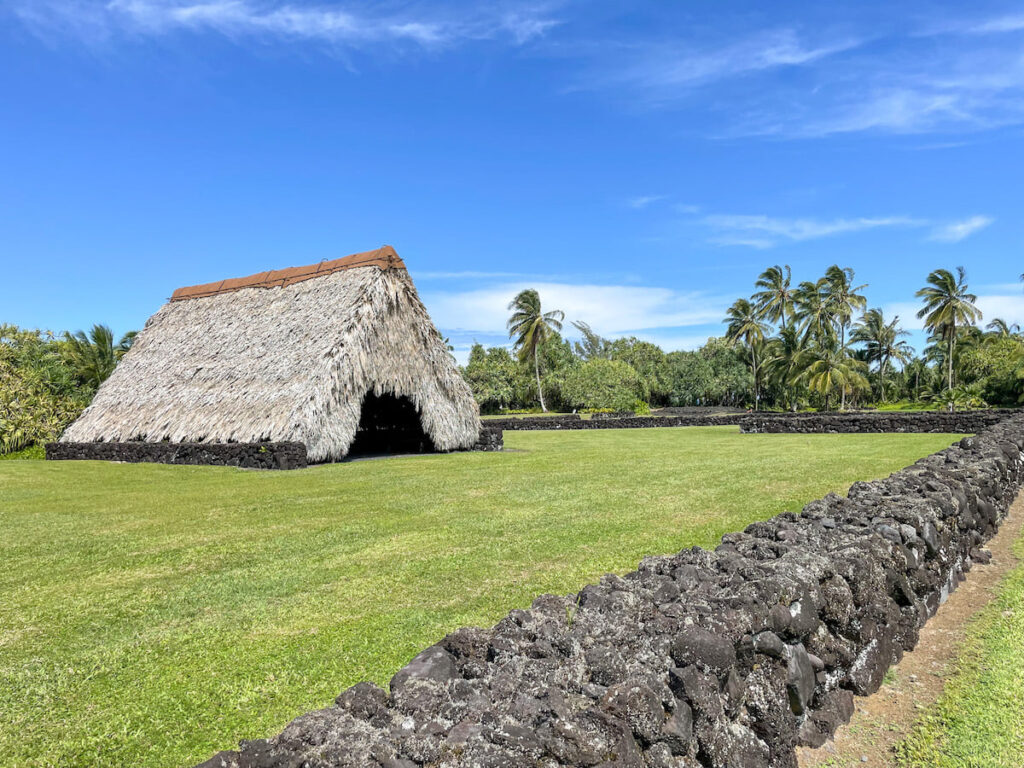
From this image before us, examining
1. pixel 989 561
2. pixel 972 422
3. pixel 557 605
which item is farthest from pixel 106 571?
pixel 972 422

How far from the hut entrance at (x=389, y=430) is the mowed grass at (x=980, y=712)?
55.7 ft

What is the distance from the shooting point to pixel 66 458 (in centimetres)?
1978

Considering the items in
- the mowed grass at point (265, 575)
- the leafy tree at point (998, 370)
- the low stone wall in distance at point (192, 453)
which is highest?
the leafy tree at point (998, 370)

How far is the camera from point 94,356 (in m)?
28.6

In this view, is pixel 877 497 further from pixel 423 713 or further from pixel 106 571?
pixel 106 571

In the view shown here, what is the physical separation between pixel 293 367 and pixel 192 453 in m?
3.50

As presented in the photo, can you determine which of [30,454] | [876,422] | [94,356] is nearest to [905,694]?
[30,454]

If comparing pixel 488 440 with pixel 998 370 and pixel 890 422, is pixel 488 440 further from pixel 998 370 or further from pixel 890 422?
pixel 998 370

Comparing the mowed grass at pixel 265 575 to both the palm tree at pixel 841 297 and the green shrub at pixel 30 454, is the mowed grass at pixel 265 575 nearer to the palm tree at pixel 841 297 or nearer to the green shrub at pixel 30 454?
the green shrub at pixel 30 454

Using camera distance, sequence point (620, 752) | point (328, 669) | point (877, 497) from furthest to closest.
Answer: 1. point (877, 497)
2. point (328, 669)
3. point (620, 752)

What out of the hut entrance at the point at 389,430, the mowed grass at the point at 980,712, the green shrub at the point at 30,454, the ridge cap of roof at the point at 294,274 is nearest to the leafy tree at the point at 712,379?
the hut entrance at the point at 389,430

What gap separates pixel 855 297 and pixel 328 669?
169 ft

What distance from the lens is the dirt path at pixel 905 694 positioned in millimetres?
→ 3102

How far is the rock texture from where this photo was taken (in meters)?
1.93
